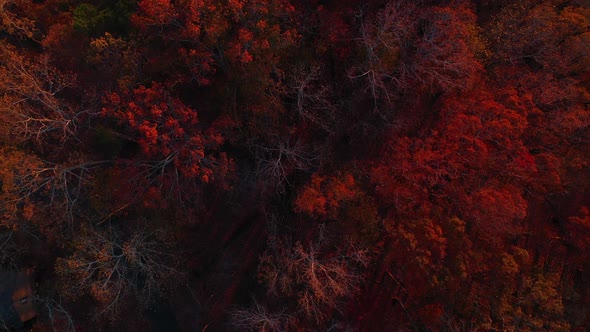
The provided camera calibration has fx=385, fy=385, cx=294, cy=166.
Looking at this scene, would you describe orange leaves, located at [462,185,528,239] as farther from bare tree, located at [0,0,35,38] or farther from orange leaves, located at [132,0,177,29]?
bare tree, located at [0,0,35,38]

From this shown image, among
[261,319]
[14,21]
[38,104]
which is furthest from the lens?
[14,21]

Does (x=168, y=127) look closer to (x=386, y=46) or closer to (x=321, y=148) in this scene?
(x=321, y=148)

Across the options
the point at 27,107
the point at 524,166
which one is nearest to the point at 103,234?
the point at 27,107

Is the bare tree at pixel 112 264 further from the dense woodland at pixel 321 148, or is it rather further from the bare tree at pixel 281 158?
the bare tree at pixel 281 158

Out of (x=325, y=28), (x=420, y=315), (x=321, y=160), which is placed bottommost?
(x=420, y=315)

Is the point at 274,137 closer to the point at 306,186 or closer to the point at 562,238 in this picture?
the point at 306,186

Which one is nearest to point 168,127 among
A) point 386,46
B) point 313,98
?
point 313,98

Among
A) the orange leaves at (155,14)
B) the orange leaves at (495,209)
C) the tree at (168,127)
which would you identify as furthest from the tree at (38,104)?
the orange leaves at (495,209)
